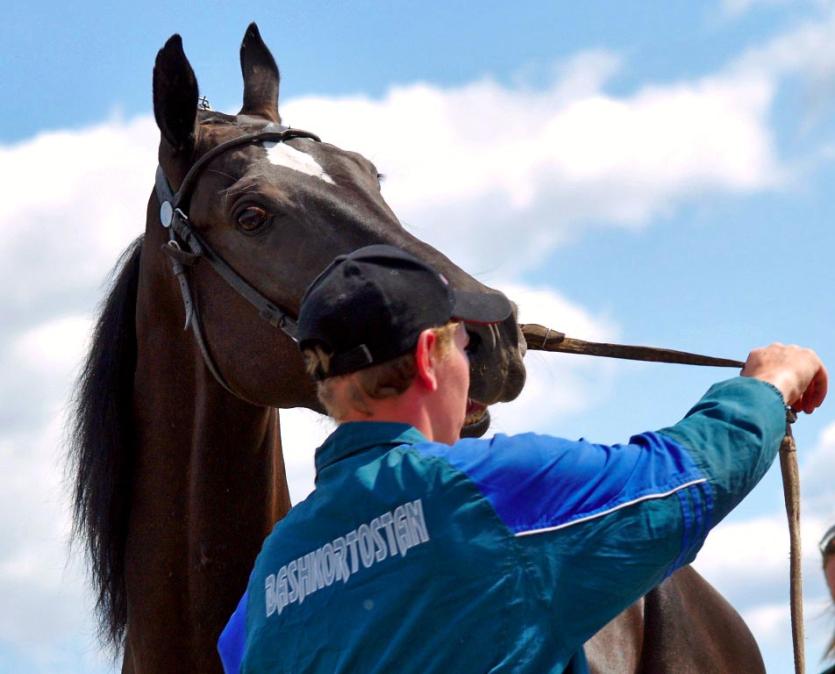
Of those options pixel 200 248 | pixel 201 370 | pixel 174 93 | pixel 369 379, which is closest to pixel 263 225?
pixel 200 248

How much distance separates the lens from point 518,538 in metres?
2.14

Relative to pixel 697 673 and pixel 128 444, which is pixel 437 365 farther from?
pixel 697 673

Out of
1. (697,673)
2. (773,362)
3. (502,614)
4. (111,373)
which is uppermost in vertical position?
(111,373)

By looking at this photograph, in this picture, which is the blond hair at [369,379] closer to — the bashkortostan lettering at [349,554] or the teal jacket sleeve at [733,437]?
the bashkortostan lettering at [349,554]

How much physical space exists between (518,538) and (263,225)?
265cm

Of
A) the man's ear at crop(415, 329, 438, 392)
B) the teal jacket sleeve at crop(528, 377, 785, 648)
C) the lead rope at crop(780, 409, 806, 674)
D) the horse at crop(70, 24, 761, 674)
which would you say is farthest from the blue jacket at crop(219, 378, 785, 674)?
the horse at crop(70, 24, 761, 674)

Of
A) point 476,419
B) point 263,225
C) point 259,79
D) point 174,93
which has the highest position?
point 259,79

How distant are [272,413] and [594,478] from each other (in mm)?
2823

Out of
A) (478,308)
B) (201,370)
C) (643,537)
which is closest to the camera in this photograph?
(643,537)

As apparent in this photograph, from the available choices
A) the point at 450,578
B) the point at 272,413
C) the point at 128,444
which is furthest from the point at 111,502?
the point at 450,578

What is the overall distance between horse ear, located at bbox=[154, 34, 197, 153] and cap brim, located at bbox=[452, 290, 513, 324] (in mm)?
2656

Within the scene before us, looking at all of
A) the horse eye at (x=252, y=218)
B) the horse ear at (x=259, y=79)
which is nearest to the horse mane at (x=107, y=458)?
the horse eye at (x=252, y=218)

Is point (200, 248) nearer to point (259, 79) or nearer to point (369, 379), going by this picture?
point (259, 79)

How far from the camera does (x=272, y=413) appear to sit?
4.85m
